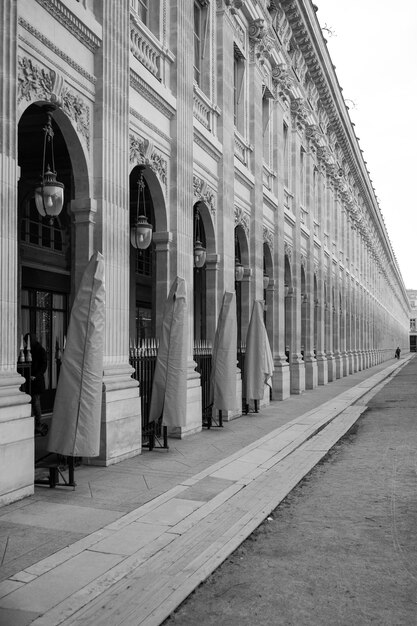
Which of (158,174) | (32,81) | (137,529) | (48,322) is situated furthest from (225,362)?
(137,529)

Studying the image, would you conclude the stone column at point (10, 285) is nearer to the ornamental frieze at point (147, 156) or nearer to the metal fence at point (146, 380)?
the metal fence at point (146, 380)

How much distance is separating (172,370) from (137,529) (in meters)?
4.31

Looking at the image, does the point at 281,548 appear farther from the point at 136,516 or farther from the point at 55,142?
the point at 55,142

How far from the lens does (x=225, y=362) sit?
1306 centimetres

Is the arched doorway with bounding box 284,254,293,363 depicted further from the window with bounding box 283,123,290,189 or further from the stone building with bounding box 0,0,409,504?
the window with bounding box 283,123,290,189

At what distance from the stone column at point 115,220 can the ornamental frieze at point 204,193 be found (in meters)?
3.89

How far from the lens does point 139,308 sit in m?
20.9

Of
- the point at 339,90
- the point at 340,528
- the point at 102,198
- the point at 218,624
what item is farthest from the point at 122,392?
the point at 339,90

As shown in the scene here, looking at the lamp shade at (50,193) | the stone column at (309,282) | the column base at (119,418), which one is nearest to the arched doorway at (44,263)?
the lamp shade at (50,193)

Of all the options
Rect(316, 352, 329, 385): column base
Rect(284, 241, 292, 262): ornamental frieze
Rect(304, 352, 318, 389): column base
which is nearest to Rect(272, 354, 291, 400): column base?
Rect(284, 241, 292, 262): ornamental frieze

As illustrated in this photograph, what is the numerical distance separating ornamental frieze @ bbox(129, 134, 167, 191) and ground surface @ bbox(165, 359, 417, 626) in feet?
19.4

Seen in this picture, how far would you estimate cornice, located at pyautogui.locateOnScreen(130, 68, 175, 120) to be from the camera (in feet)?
36.2

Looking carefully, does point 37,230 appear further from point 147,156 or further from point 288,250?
point 288,250

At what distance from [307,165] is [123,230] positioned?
18.9 m
